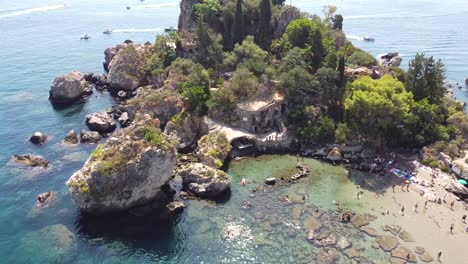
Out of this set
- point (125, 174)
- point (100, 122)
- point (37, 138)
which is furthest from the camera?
point (100, 122)

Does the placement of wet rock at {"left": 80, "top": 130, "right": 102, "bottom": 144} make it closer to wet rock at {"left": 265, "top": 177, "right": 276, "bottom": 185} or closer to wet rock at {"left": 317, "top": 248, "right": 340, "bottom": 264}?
wet rock at {"left": 265, "top": 177, "right": 276, "bottom": 185}

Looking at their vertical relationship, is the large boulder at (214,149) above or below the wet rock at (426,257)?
above

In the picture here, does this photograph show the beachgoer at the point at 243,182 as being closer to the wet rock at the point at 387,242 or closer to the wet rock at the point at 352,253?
the wet rock at the point at 352,253

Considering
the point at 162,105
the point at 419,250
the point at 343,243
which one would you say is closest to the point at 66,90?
the point at 162,105

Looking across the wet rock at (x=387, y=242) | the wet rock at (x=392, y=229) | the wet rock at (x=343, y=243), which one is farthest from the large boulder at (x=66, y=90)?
the wet rock at (x=387, y=242)

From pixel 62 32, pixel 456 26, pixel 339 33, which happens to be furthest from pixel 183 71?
pixel 456 26

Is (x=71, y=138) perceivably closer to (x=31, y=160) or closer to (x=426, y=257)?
(x=31, y=160)

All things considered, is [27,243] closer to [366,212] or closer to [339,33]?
[366,212]
